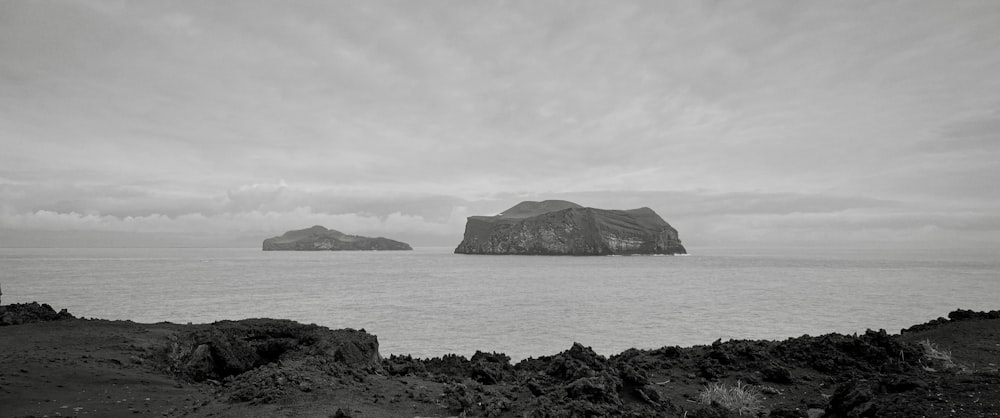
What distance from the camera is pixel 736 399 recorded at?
36.2 feet

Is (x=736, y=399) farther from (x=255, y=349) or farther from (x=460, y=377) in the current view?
(x=255, y=349)

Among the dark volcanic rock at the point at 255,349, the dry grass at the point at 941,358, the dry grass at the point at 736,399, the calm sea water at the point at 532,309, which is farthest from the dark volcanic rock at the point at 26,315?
the dry grass at the point at 941,358

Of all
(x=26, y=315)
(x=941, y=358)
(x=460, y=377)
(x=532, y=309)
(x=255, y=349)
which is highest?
(x=26, y=315)

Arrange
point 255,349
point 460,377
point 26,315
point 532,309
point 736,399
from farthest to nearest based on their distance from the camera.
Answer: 1. point 532,309
2. point 26,315
3. point 255,349
4. point 460,377
5. point 736,399

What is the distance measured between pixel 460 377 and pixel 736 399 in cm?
642

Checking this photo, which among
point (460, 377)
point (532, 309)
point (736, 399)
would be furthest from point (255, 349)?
point (532, 309)

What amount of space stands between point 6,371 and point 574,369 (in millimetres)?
Answer: 12510

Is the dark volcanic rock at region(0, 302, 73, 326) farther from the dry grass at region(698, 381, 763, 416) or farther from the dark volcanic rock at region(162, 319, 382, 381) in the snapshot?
the dry grass at region(698, 381, 763, 416)

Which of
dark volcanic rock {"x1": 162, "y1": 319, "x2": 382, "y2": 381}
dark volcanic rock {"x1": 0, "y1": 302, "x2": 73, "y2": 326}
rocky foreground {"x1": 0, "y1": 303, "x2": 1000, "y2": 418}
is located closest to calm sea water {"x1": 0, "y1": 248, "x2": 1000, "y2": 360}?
dark volcanic rock {"x1": 162, "y1": 319, "x2": 382, "y2": 381}

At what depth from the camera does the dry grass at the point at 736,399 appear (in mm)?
10664

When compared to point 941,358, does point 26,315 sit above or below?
above

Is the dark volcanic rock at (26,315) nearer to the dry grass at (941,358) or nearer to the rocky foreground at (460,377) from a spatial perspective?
the rocky foreground at (460,377)

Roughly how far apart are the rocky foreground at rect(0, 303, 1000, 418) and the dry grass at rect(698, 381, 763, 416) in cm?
4

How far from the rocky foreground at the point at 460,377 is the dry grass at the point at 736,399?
36 mm
